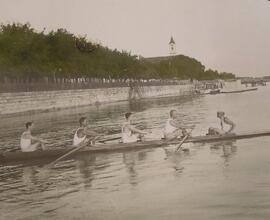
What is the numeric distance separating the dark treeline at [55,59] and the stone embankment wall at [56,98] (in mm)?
2879

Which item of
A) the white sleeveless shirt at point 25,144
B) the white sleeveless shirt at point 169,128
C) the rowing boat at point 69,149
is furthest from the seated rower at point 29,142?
the white sleeveless shirt at point 169,128

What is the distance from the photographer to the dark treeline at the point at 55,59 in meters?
59.5

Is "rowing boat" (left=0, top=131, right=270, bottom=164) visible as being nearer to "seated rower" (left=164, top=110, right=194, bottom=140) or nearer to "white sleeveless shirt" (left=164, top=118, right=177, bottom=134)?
"seated rower" (left=164, top=110, right=194, bottom=140)

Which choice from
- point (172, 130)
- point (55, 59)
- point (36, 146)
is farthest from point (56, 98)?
point (172, 130)

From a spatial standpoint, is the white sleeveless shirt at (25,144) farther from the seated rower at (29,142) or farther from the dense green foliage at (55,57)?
the dense green foliage at (55,57)

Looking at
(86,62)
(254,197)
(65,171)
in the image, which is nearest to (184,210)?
(254,197)

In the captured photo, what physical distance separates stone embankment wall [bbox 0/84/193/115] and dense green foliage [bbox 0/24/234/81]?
3.55m

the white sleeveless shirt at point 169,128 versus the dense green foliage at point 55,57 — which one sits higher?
the dense green foliage at point 55,57

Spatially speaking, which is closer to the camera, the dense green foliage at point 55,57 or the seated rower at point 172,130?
the seated rower at point 172,130

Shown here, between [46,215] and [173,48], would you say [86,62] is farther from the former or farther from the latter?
[173,48]

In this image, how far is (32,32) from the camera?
66.2 metres

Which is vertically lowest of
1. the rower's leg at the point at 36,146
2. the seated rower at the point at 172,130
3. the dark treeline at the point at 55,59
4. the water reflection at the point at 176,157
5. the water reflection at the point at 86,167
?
the water reflection at the point at 86,167

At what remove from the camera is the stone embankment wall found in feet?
163

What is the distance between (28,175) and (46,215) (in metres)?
5.21
